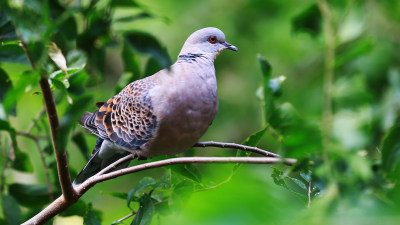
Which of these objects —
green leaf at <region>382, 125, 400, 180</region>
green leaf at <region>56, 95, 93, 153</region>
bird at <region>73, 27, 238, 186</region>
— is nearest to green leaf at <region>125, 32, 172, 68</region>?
bird at <region>73, 27, 238, 186</region>

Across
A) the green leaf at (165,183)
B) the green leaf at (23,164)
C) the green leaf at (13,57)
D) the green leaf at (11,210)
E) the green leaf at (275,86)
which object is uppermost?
the green leaf at (275,86)

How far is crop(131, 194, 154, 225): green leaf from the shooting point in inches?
46.2

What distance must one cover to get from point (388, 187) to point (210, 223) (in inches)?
15.0

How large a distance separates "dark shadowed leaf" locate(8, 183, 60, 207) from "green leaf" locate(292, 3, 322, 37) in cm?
128

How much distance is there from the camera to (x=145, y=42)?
5.13 feet

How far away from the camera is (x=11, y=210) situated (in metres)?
1.57

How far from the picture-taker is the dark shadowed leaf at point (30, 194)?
166cm

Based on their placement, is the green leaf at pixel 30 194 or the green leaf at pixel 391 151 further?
the green leaf at pixel 30 194

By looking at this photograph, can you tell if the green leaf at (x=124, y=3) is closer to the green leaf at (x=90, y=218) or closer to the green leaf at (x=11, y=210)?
the green leaf at (x=90, y=218)

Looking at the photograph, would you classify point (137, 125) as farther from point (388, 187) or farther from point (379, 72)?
point (388, 187)

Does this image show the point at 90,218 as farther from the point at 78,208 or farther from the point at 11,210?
the point at 11,210

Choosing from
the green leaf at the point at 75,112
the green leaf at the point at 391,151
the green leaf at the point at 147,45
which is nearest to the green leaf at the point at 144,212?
the green leaf at the point at 147,45

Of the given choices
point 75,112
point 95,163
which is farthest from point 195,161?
point 95,163

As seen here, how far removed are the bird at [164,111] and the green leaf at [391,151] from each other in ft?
1.94
